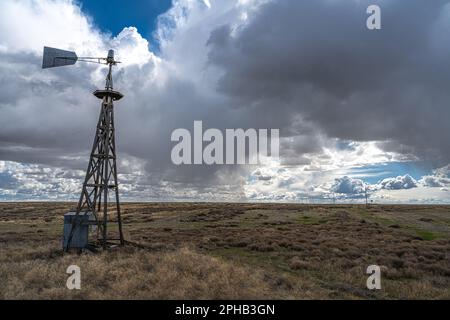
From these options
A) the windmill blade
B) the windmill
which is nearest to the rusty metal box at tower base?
the windmill

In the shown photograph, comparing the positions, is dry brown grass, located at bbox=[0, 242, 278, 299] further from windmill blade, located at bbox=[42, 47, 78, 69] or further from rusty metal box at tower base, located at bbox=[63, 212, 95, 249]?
windmill blade, located at bbox=[42, 47, 78, 69]

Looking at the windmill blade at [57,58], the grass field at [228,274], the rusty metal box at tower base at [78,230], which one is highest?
the windmill blade at [57,58]

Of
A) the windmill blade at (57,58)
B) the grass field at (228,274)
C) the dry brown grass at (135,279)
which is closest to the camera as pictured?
the dry brown grass at (135,279)

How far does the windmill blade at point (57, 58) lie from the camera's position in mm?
20438

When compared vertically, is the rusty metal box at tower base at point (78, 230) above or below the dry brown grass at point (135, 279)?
above

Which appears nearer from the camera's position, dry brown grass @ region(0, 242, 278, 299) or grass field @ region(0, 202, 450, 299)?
dry brown grass @ region(0, 242, 278, 299)

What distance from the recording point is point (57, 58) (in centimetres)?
2066

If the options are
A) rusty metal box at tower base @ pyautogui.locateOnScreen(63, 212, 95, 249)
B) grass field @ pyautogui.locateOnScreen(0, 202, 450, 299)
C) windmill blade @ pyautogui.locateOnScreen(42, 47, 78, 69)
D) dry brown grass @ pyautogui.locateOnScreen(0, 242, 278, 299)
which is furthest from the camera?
windmill blade @ pyautogui.locateOnScreen(42, 47, 78, 69)

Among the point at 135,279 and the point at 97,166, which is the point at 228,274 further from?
the point at 97,166

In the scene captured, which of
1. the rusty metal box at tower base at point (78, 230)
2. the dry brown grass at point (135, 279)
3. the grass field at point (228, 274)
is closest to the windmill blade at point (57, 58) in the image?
the rusty metal box at tower base at point (78, 230)

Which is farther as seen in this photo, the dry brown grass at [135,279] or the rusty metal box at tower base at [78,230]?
the rusty metal box at tower base at [78,230]

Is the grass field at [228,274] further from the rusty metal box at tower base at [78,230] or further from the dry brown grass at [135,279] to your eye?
the rusty metal box at tower base at [78,230]

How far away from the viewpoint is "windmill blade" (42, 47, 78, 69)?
2044cm
